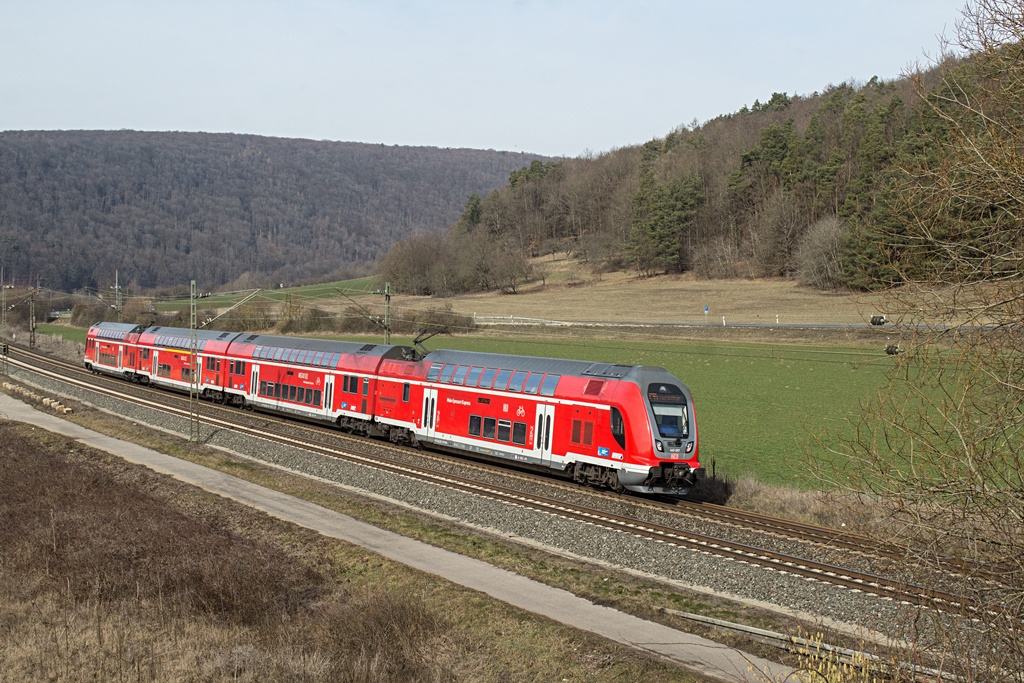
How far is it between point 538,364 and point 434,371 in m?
5.18

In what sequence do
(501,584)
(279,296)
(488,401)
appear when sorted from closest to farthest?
(501,584), (488,401), (279,296)

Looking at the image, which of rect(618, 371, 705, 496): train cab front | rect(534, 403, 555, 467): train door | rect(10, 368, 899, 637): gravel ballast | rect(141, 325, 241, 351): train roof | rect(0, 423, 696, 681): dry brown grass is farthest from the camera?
rect(141, 325, 241, 351): train roof

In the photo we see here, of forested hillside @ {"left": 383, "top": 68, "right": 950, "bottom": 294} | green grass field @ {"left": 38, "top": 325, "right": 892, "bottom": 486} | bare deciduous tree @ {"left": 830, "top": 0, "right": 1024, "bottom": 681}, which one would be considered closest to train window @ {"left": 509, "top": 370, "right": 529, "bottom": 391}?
green grass field @ {"left": 38, "top": 325, "right": 892, "bottom": 486}

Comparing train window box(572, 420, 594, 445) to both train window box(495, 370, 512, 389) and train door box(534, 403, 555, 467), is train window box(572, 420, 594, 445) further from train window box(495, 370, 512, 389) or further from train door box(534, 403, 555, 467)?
train window box(495, 370, 512, 389)

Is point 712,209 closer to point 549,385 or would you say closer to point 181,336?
point 181,336

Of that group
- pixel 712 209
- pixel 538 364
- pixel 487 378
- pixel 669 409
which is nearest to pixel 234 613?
pixel 669 409

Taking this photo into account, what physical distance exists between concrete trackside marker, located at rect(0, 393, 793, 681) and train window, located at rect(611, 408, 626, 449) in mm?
7065

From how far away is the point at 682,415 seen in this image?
24484mm

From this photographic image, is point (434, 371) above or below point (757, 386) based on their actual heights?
above

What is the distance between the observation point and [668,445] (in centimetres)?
2364

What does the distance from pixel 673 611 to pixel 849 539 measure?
6.65 m

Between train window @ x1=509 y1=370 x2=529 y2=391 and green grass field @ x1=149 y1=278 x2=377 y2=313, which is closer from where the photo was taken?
train window @ x1=509 y1=370 x2=529 y2=391

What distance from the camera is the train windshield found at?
78.6ft

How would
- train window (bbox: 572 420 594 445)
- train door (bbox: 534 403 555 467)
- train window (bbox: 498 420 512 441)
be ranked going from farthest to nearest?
train window (bbox: 498 420 512 441) < train door (bbox: 534 403 555 467) < train window (bbox: 572 420 594 445)
